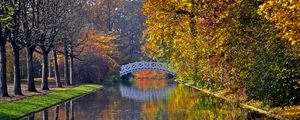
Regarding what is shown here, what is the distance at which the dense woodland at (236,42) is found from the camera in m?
24.2

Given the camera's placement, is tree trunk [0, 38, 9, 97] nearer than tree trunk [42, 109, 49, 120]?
No

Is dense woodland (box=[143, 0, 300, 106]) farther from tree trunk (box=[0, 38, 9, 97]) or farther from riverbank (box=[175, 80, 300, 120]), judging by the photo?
tree trunk (box=[0, 38, 9, 97])

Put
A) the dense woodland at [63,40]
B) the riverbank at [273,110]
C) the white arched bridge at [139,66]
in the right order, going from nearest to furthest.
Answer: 1. the riverbank at [273,110]
2. the dense woodland at [63,40]
3. the white arched bridge at [139,66]

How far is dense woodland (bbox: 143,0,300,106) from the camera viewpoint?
24.2 meters

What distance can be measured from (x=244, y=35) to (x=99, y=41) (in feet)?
148

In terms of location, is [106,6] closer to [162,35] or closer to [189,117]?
Answer: [162,35]

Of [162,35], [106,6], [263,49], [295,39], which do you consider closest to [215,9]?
[263,49]

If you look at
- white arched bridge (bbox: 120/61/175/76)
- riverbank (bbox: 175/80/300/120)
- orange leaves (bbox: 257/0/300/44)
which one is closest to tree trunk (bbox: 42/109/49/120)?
riverbank (bbox: 175/80/300/120)

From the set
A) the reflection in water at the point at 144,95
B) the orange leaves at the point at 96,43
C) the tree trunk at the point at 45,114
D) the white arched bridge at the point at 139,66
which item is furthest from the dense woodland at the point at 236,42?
the white arched bridge at the point at 139,66

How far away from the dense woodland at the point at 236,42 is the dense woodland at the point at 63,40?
9445 mm

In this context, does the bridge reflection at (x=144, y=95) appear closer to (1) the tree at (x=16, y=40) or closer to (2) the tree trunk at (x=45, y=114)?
(1) the tree at (x=16, y=40)

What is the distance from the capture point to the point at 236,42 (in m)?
28.4

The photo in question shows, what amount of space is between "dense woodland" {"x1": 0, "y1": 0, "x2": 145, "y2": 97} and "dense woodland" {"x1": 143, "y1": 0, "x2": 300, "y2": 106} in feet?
31.0

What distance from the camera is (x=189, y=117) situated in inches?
979
